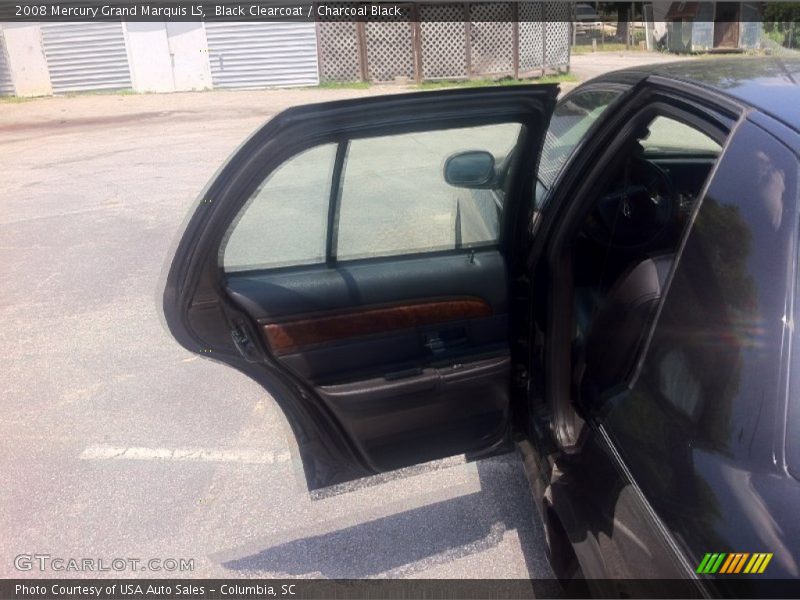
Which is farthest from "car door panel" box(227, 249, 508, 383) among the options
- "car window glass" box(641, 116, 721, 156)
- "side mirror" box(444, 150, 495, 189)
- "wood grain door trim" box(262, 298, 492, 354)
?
"car window glass" box(641, 116, 721, 156)

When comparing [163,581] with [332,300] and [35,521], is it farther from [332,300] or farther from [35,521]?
[332,300]

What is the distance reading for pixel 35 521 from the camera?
9.69ft

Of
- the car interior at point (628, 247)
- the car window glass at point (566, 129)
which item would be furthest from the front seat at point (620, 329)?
the car window glass at point (566, 129)

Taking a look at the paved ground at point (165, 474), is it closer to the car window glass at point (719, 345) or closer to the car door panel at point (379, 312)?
the car door panel at point (379, 312)

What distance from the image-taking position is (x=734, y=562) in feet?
4.17

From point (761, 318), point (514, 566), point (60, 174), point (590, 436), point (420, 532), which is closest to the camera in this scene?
point (761, 318)

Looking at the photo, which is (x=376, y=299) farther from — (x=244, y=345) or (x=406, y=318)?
(x=244, y=345)

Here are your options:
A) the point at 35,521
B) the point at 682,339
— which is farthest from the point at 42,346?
the point at 682,339

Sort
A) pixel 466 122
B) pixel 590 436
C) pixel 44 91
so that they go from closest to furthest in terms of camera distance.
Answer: pixel 590 436 → pixel 466 122 → pixel 44 91

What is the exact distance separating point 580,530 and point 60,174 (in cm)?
950

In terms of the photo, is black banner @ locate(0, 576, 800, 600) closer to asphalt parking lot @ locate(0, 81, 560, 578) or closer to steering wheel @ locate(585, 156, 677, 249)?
asphalt parking lot @ locate(0, 81, 560, 578)

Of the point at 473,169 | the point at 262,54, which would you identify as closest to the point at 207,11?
the point at 262,54

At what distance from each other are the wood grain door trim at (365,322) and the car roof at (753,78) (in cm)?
93

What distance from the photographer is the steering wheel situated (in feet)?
8.99
